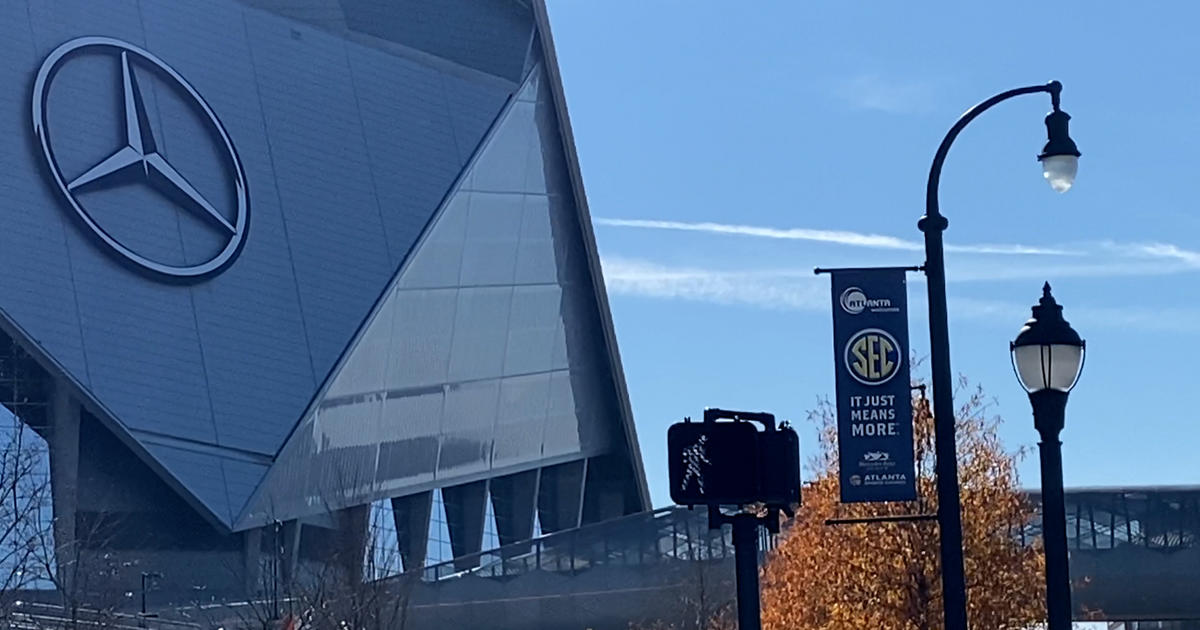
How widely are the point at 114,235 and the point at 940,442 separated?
39.8 m

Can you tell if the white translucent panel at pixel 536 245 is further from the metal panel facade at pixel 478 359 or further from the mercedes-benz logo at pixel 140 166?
the mercedes-benz logo at pixel 140 166

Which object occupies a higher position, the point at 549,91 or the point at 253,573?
the point at 549,91

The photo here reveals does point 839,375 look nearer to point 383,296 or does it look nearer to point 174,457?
point 174,457

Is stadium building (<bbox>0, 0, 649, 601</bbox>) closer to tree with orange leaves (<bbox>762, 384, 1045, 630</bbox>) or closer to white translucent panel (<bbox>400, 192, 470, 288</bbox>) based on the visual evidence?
white translucent panel (<bbox>400, 192, 470, 288</bbox>)

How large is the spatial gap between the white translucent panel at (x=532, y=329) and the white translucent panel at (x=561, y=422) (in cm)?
110

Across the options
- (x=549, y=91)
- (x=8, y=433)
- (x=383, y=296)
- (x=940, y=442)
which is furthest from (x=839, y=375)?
(x=549, y=91)

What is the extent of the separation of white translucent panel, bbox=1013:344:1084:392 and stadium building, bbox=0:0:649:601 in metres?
29.7

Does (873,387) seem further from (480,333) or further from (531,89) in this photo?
(531,89)

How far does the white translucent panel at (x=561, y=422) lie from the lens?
68.2m

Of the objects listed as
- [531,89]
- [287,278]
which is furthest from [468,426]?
[531,89]

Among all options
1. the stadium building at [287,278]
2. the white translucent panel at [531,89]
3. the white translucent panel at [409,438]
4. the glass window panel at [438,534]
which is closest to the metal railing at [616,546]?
the stadium building at [287,278]

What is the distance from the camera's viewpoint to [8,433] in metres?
49.3

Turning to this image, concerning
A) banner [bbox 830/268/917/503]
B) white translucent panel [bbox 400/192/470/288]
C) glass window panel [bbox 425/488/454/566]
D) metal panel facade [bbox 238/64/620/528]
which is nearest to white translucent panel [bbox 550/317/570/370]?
metal panel facade [bbox 238/64/620/528]

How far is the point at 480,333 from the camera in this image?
63438mm
